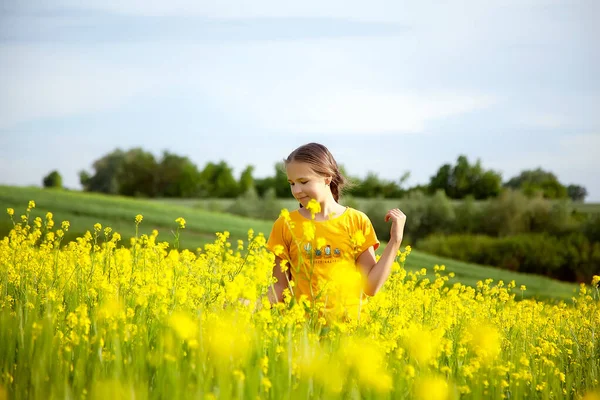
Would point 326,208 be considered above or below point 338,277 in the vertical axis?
above

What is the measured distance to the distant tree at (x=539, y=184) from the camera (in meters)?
32.1

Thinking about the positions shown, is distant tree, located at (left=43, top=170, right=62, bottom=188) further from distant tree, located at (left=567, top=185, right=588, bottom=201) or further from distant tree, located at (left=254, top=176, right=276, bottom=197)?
distant tree, located at (left=567, top=185, right=588, bottom=201)

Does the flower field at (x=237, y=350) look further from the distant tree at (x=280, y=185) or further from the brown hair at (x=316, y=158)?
the distant tree at (x=280, y=185)

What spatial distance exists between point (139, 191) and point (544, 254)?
37009mm

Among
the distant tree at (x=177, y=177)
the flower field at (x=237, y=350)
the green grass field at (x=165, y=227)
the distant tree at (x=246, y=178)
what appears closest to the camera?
the flower field at (x=237, y=350)

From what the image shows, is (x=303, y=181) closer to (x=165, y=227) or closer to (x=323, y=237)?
(x=323, y=237)

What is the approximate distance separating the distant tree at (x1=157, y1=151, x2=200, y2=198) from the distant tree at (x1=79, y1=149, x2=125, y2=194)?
414 cm

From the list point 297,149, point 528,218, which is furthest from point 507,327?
point 528,218

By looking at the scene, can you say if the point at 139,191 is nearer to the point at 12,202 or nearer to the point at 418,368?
the point at 12,202

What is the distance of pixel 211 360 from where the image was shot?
2.67 metres

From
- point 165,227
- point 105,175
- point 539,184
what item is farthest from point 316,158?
point 105,175

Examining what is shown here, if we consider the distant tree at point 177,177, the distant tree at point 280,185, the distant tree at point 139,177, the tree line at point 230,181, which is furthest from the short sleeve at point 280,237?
the distant tree at point 139,177

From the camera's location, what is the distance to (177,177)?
51.5 metres

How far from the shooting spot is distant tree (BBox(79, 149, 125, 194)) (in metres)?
54.0
